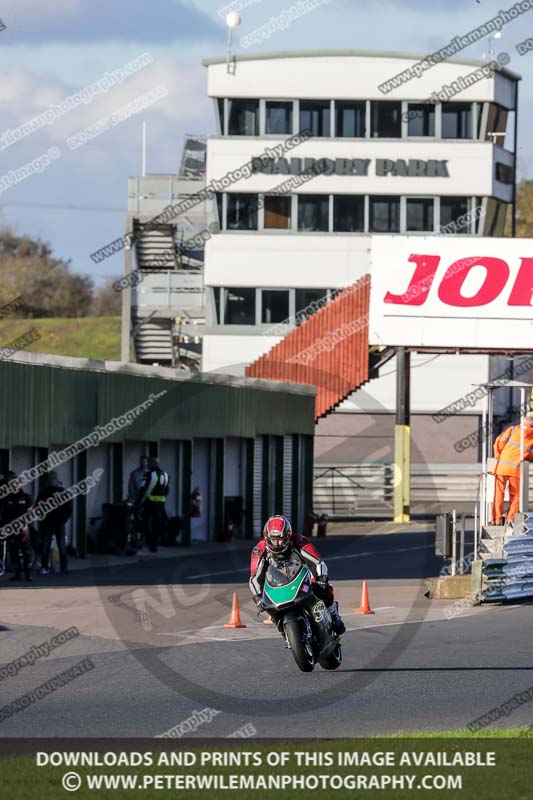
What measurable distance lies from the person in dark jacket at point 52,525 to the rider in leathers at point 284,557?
35.1 ft

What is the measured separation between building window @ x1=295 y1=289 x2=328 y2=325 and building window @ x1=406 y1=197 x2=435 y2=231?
4265 mm

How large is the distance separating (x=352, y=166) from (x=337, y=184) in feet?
2.96

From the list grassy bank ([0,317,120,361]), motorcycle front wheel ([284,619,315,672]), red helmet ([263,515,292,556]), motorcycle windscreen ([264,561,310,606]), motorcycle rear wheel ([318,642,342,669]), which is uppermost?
grassy bank ([0,317,120,361])

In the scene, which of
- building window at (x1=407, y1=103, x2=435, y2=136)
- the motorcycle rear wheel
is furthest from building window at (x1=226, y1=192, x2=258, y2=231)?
the motorcycle rear wheel

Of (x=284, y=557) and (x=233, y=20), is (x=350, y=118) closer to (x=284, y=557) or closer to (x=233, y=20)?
(x=233, y=20)

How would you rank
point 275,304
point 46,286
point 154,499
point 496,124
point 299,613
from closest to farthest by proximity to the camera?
point 299,613
point 154,499
point 275,304
point 496,124
point 46,286

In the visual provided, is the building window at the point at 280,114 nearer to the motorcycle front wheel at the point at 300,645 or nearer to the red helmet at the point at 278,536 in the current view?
the red helmet at the point at 278,536

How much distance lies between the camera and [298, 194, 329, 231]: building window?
5922 centimetres

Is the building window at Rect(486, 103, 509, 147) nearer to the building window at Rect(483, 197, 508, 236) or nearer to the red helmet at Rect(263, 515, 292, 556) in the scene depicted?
the building window at Rect(483, 197, 508, 236)

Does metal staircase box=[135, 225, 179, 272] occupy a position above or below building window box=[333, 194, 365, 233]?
below

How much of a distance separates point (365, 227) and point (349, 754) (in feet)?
165

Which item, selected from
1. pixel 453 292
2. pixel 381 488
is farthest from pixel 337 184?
pixel 453 292

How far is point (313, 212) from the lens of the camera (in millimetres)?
59344

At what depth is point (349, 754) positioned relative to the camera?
32.0ft
